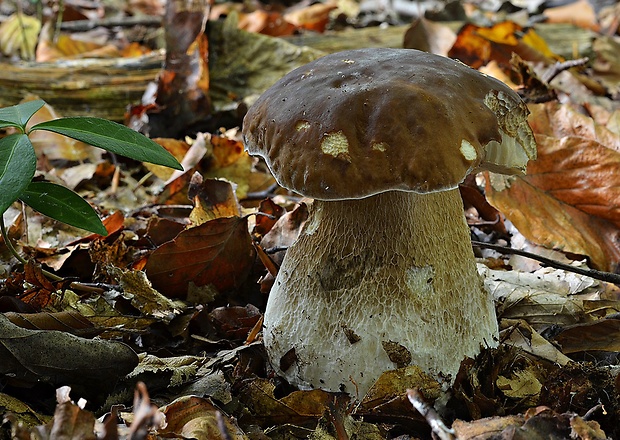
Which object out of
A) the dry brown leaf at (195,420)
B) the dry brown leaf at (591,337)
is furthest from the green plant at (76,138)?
the dry brown leaf at (591,337)

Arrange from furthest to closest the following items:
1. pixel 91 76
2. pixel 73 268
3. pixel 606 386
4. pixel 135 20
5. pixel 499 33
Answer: pixel 135 20 → pixel 499 33 → pixel 91 76 → pixel 73 268 → pixel 606 386

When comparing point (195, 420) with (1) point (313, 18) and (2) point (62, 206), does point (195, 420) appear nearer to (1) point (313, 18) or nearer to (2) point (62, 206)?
(2) point (62, 206)

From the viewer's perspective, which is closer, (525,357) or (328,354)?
(328,354)

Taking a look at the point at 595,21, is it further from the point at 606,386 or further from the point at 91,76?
the point at 606,386

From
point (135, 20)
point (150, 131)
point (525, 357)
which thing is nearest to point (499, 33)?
point (150, 131)

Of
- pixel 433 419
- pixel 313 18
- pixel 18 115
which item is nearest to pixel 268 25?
pixel 313 18

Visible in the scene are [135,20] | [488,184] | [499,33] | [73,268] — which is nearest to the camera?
[73,268]

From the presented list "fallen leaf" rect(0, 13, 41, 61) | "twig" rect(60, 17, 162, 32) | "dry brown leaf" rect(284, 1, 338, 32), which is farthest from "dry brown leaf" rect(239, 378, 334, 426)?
"twig" rect(60, 17, 162, 32)
